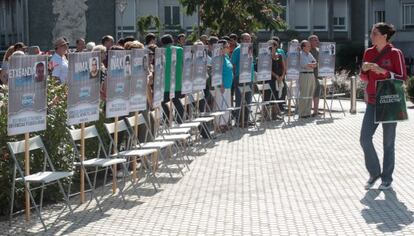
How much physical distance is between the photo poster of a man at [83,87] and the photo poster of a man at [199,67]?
563 centimetres

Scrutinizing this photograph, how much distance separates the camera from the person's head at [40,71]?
9375mm

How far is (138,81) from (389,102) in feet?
11.5

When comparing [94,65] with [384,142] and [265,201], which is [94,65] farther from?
[384,142]

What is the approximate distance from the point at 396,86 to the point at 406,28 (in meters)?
46.2

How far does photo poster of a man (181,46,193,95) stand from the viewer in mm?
15477

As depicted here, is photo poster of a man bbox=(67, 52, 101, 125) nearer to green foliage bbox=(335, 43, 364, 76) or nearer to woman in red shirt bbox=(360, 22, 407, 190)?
woman in red shirt bbox=(360, 22, 407, 190)

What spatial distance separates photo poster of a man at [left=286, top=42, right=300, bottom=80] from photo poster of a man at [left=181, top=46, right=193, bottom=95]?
184 inches

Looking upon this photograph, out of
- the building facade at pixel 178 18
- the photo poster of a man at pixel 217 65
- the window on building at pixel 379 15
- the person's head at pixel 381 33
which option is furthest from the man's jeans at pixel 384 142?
the window on building at pixel 379 15

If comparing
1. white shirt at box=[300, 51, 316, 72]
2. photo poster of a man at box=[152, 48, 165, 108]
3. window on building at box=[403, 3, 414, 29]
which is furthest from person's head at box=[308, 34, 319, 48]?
window on building at box=[403, 3, 414, 29]

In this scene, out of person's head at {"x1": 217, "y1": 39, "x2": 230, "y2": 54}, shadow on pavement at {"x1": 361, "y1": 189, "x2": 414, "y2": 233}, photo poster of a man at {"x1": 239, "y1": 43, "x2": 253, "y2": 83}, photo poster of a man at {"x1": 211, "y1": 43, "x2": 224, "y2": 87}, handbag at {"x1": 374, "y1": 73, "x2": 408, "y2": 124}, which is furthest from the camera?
photo poster of a man at {"x1": 239, "y1": 43, "x2": 253, "y2": 83}

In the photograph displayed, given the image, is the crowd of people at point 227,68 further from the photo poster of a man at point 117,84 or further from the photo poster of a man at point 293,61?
the photo poster of a man at point 117,84

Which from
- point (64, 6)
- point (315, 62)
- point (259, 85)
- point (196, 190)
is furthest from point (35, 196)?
point (64, 6)

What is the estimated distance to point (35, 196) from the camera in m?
10.4

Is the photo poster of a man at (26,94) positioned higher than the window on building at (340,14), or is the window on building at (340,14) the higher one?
the window on building at (340,14)
